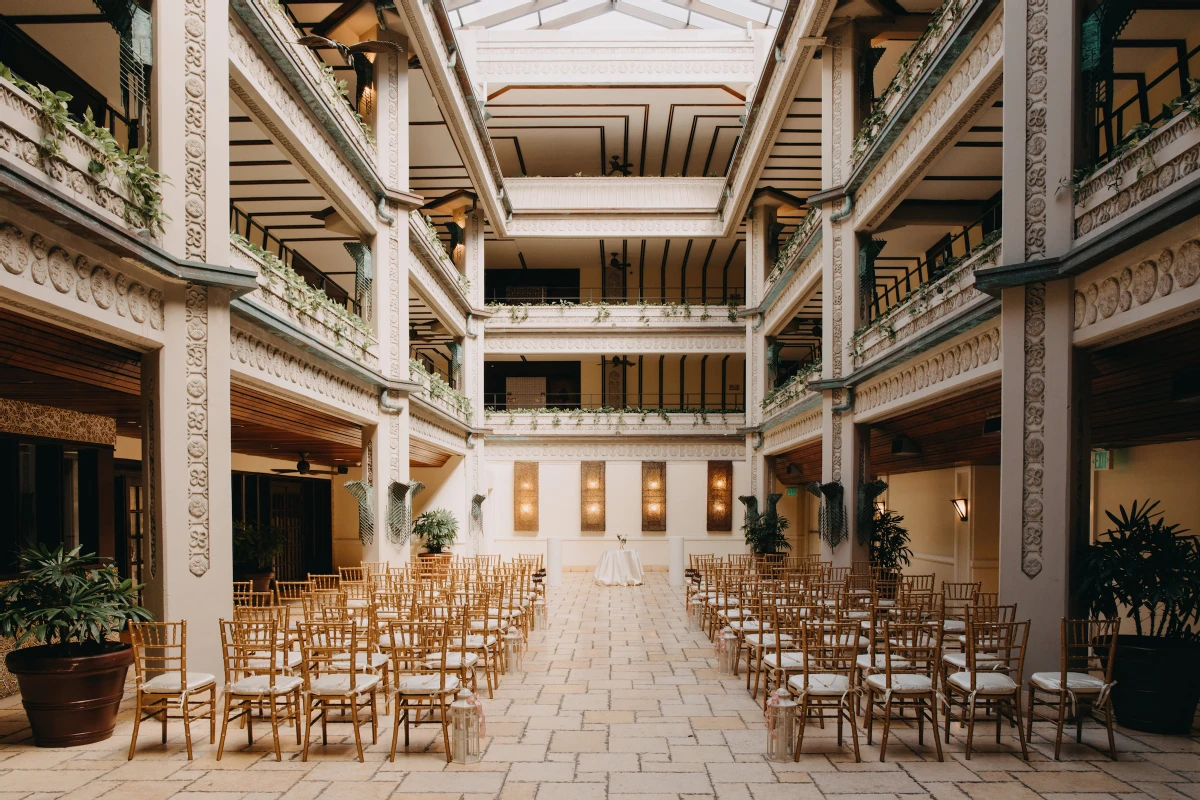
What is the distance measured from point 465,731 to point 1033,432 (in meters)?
5.64

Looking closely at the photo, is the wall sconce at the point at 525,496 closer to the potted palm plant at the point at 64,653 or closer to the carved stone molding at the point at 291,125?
the carved stone molding at the point at 291,125

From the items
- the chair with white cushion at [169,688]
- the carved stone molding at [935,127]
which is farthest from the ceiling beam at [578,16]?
the chair with white cushion at [169,688]

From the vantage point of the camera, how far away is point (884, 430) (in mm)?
13484

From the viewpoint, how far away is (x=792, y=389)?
17016 mm

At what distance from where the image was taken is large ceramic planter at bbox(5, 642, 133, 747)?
5.71 meters

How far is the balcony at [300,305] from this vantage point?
8539 mm

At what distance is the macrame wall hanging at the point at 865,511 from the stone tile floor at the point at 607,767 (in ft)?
19.3

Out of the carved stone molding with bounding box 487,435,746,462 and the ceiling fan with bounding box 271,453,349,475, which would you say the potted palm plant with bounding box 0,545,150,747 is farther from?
the carved stone molding with bounding box 487,435,746,462

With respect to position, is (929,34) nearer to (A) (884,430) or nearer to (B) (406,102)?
(A) (884,430)

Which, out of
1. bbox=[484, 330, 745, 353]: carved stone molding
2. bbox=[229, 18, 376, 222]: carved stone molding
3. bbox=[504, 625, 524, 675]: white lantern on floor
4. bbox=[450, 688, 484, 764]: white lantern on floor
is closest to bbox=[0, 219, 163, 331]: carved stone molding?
bbox=[229, 18, 376, 222]: carved stone molding

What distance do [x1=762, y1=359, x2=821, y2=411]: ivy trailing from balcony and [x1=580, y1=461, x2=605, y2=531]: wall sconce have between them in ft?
17.3

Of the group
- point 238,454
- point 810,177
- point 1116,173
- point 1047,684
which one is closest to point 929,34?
point 1116,173

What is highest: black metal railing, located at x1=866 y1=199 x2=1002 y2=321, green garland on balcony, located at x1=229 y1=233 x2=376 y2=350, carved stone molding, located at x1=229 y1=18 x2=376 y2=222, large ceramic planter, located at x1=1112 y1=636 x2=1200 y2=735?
carved stone molding, located at x1=229 y1=18 x2=376 y2=222

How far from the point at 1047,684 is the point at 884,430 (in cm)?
795
